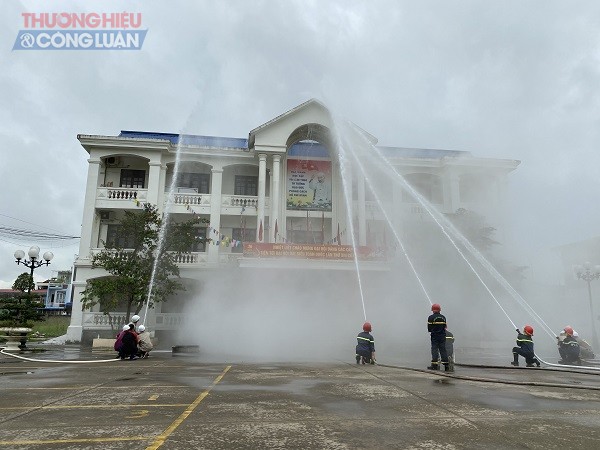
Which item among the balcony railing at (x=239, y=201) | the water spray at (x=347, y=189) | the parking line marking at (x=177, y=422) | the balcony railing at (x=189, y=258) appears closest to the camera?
the parking line marking at (x=177, y=422)

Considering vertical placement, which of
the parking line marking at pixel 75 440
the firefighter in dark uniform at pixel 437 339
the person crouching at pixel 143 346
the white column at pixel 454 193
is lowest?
the person crouching at pixel 143 346

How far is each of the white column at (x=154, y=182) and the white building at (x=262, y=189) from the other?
2.6 inches

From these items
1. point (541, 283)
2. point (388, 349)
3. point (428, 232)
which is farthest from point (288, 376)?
point (541, 283)

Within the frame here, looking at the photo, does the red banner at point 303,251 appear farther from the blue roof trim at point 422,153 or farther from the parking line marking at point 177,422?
the parking line marking at point 177,422

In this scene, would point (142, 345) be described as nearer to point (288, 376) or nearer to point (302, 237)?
point (288, 376)

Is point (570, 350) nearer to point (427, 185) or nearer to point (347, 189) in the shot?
point (347, 189)

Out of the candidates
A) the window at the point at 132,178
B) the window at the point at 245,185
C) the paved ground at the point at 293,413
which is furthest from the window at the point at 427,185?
the paved ground at the point at 293,413

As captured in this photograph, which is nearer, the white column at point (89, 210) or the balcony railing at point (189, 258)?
the balcony railing at point (189, 258)

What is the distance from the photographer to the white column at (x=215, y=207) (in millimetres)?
26391

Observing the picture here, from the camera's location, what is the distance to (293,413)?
511 centimetres

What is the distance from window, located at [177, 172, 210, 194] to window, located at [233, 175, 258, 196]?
6.79ft

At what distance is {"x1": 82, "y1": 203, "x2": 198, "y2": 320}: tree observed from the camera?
20938mm

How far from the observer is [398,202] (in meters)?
27.8

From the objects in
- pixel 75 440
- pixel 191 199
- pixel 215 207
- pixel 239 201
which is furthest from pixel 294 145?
pixel 75 440
